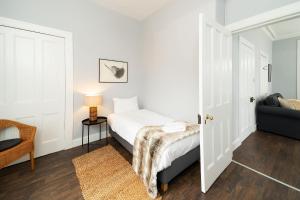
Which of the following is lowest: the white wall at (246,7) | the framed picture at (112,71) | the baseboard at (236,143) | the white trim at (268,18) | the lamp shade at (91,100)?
the baseboard at (236,143)

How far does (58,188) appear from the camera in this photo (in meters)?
1.70

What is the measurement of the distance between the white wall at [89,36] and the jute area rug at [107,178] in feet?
2.80

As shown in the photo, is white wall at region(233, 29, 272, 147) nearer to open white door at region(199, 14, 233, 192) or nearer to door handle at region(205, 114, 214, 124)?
open white door at region(199, 14, 233, 192)

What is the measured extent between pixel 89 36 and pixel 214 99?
9.01 ft

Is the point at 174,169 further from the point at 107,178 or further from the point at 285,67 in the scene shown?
the point at 285,67

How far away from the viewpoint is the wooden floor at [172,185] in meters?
1.58

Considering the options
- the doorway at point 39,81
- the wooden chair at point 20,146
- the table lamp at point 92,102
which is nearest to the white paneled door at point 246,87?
the table lamp at point 92,102

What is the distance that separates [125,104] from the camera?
3352mm

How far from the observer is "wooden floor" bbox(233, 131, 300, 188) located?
1.95 m

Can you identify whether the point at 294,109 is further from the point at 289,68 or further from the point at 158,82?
the point at 158,82

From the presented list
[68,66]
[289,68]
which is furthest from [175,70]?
[289,68]

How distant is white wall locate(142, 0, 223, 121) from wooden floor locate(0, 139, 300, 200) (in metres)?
1.04

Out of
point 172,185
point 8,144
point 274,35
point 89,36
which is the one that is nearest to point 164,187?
point 172,185

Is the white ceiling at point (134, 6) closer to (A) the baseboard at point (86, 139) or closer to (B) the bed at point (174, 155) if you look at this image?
(B) the bed at point (174, 155)
